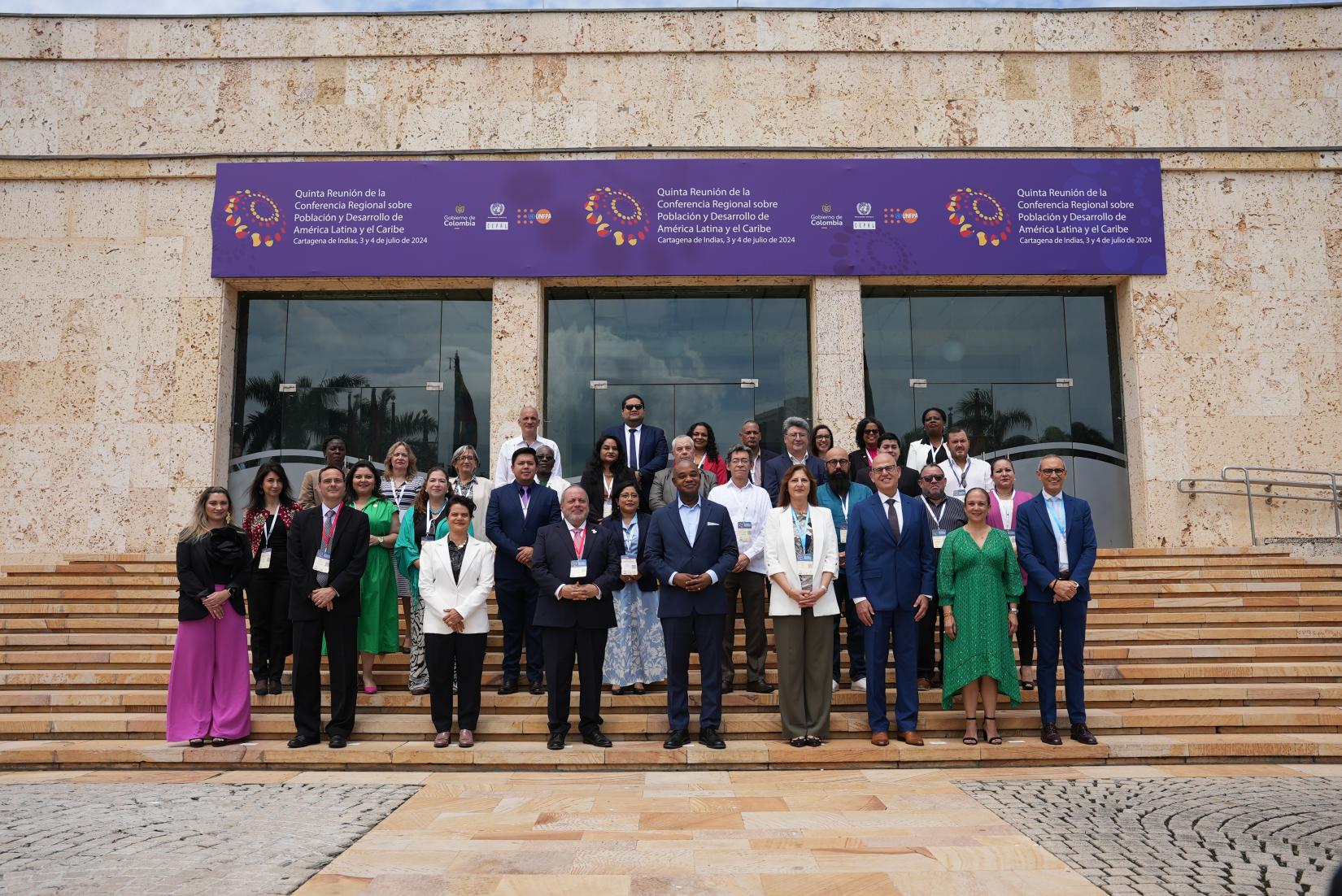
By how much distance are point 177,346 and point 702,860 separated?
1103cm

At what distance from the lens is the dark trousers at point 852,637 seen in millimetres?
7375

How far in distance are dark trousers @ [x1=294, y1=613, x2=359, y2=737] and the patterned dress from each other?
4.20 meters

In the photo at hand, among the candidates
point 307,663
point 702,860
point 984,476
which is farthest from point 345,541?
point 984,476

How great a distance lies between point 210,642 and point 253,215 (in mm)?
7527

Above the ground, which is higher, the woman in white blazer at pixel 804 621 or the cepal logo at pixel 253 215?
the cepal logo at pixel 253 215

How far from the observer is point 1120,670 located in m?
7.77

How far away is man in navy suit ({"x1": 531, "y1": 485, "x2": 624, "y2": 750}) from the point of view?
666 centimetres

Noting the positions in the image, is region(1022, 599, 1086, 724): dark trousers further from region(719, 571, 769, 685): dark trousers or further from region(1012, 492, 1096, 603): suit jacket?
region(719, 571, 769, 685): dark trousers

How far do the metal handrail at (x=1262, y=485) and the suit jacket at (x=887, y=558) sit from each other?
23.5ft

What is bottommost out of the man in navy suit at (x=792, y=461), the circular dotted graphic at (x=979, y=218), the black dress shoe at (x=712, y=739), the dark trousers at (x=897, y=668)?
the black dress shoe at (x=712, y=739)

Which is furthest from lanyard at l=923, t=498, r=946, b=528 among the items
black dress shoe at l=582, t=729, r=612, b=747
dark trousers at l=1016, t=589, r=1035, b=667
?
black dress shoe at l=582, t=729, r=612, b=747

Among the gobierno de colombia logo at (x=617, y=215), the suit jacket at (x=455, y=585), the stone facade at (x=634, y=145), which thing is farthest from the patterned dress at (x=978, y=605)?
the gobierno de colombia logo at (x=617, y=215)

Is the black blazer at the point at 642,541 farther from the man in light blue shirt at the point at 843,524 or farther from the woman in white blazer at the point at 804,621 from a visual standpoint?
the man in light blue shirt at the point at 843,524

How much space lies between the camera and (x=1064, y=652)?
6.74 metres
